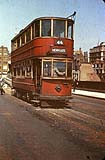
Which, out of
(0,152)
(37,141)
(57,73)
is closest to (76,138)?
(37,141)

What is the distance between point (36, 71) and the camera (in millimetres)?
18172

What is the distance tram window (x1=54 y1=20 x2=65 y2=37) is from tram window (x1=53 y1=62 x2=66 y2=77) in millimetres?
1503

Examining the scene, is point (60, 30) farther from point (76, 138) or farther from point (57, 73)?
point (76, 138)

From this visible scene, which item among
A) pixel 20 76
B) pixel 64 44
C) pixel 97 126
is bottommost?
pixel 97 126

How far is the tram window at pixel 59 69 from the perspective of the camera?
17.3m

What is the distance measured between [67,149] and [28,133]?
8.12 feet

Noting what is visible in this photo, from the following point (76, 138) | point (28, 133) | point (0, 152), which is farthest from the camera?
point (28, 133)

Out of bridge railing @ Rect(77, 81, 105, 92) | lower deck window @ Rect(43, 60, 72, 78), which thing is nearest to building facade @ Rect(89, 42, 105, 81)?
bridge railing @ Rect(77, 81, 105, 92)

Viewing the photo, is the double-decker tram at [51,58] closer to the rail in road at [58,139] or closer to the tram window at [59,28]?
the tram window at [59,28]

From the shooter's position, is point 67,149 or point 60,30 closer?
point 67,149

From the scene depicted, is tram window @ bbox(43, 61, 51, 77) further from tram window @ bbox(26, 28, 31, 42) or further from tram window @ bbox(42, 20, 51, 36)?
tram window @ bbox(26, 28, 31, 42)

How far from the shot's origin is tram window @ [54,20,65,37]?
17.7m

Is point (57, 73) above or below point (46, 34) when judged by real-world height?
below

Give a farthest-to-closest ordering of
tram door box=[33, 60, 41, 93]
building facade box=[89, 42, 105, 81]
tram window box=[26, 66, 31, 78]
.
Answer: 1. building facade box=[89, 42, 105, 81]
2. tram window box=[26, 66, 31, 78]
3. tram door box=[33, 60, 41, 93]
